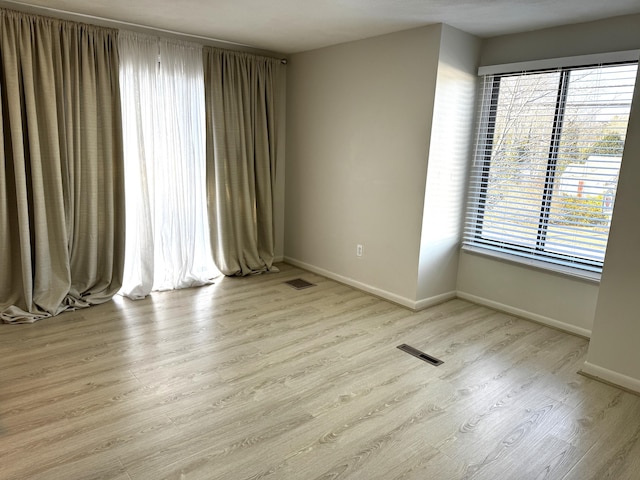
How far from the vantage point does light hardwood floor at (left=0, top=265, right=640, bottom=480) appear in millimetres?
1932

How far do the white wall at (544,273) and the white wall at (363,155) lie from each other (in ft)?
2.23

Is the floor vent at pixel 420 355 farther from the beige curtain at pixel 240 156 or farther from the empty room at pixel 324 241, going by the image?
the beige curtain at pixel 240 156

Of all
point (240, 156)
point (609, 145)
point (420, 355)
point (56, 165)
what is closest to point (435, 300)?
point (420, 355)

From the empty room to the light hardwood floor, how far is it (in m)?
0.02

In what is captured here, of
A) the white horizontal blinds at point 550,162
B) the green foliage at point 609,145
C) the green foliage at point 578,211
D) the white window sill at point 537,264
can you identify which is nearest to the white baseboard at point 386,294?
the white window sill at point 537,264

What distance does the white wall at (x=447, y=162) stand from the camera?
351 cm

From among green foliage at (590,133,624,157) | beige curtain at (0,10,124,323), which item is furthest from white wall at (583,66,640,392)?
beige curtain at (0,10,124,323)

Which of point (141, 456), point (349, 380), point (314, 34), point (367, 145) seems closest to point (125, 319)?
point (141, 456)

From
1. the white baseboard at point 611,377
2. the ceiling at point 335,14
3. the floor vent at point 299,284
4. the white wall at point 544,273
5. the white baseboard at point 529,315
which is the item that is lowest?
the white baseboard at point 611,377

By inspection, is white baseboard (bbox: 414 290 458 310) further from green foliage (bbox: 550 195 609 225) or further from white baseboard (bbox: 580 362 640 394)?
white baseboard (bbox: 580 362 640 394)

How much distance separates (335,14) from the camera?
124 inches

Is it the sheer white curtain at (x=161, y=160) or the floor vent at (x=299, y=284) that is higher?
the sheer white curtain at (x=161, y=160)

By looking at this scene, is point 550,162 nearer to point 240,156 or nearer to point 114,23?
point 240,156

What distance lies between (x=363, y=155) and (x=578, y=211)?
1.88 m
